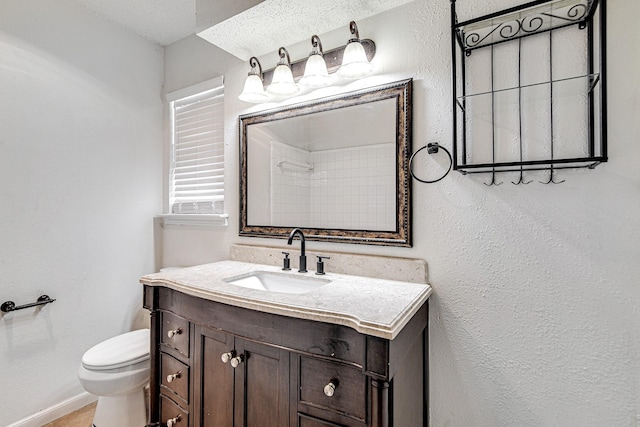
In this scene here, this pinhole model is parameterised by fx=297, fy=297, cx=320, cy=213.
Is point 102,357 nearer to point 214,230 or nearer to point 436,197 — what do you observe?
point 214,230

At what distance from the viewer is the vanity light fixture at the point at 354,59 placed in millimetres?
1334

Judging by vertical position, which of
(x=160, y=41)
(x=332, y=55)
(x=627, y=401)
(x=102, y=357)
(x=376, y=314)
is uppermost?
(x=160, y=41)

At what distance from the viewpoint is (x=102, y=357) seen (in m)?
1.53

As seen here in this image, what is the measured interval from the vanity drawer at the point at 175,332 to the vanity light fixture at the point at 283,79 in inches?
48.4

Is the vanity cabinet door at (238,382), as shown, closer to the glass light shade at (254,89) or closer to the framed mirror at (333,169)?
the framed mirror at (333,169)

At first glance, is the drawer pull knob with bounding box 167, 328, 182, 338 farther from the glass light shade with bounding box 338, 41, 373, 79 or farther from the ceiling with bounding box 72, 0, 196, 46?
the ceiling with bounding box 72, 0, 196, 46

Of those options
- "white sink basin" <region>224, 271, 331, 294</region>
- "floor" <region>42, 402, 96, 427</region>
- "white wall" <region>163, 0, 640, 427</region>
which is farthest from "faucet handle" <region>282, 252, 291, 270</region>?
"floor" <region>42, 402, 96, 427</region>

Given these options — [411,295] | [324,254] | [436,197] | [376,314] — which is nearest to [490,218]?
[436,197]

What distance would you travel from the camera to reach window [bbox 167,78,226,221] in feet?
6.69

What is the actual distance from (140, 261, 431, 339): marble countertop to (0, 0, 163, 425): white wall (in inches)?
34.4

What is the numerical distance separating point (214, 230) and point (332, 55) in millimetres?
1314

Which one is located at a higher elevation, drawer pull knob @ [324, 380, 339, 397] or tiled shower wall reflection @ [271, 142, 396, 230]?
tiled shower wall reflection @ [271, 142, 396, 230]

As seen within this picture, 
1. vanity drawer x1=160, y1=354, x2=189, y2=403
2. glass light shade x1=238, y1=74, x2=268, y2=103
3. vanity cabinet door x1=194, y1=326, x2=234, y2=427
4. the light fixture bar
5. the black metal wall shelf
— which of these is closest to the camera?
the black metal wall shelf

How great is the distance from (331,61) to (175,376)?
1.66m
